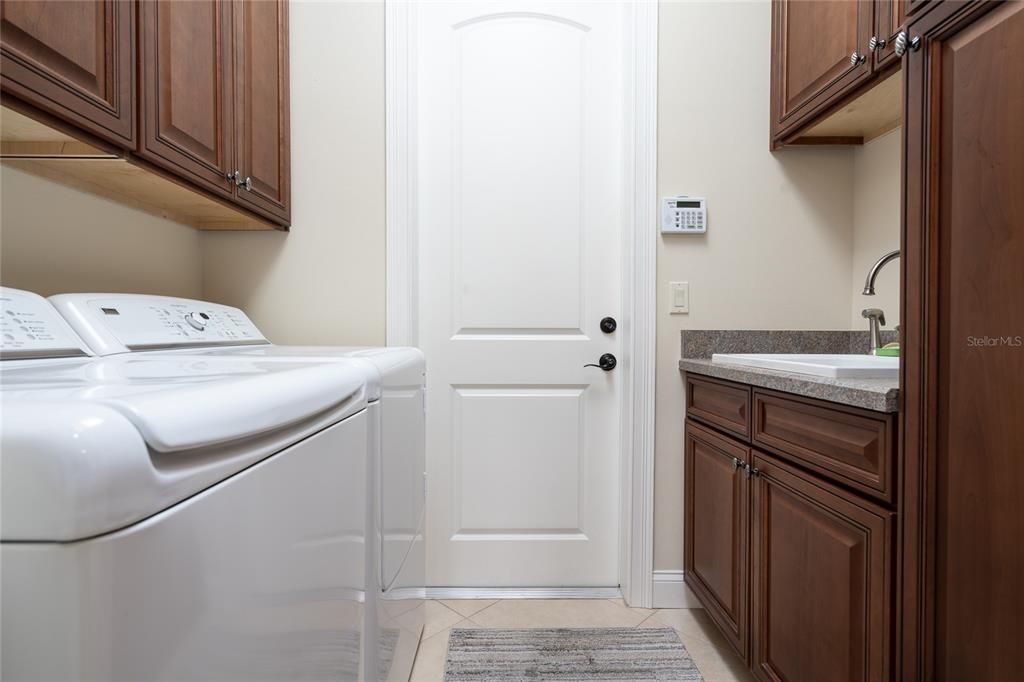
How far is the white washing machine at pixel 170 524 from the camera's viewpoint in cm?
30

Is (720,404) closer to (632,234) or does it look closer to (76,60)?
(632,234)

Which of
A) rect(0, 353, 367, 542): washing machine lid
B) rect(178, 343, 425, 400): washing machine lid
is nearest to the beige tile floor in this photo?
rect(178, 343, 425, 400): washing machine lid

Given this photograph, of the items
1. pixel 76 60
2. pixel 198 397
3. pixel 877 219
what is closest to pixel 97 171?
pixel 76 60

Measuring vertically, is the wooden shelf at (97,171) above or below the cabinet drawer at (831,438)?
above

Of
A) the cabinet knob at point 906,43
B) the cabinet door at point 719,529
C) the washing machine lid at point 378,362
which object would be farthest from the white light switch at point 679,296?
the cabinet knob at point 906,43

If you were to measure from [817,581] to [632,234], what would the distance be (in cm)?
118

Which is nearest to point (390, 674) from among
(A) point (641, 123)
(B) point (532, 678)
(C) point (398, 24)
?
(B) point (532, 678)

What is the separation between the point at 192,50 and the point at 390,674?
147 cm

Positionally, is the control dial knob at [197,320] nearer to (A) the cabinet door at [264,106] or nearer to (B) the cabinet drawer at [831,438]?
(A) the cabinet door at [264,106]

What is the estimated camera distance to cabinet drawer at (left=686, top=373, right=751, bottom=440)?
1433 millimetres

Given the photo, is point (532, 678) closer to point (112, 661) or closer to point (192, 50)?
point (112, 661)

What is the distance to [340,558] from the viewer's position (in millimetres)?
792

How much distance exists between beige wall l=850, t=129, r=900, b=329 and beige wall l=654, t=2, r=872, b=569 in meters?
0.03

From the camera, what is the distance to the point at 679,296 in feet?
6.21
